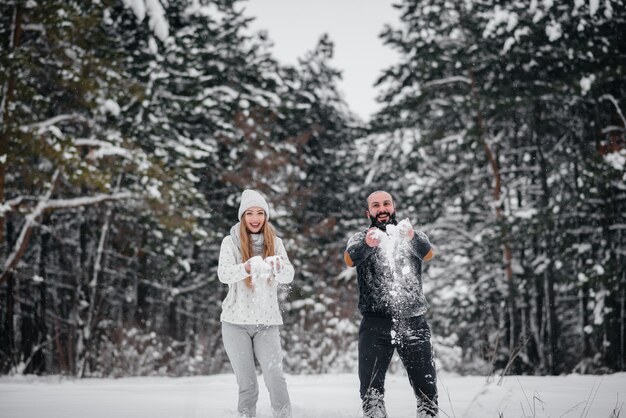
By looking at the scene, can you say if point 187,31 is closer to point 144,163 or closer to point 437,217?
point 144,163

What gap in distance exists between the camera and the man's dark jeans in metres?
Result: 3.46

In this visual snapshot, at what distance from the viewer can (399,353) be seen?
136 inches

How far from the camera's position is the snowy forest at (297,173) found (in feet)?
31.3

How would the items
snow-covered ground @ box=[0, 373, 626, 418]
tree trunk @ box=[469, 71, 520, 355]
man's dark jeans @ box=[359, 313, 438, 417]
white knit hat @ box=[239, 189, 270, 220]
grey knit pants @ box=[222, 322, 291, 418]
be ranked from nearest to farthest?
1. man's dark jeans @ box=[359, 313, 438, 417]
2. grey knit pants @ box=[222, 322, 291, 418]
3. snow-covered ground @ box=[0, 373, 626, 418]
4. white knit hat @ box=[239, 189, 270, 220]
5. tree trunk @ box=[469, 71, 520, 355]

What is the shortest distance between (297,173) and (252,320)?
12967 mm

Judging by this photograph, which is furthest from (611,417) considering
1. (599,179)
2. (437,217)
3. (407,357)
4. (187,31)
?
(187,31)

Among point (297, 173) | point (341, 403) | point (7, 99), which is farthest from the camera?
point (297, 173)

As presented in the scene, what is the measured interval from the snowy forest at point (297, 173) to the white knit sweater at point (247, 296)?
5.65 m

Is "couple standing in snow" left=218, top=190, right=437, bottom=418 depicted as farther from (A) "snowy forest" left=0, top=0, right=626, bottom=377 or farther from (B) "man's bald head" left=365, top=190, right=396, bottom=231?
(A) "snowy forest" left=0, top=0, right=626, bottom=377

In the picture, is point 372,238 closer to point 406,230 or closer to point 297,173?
point 406,230

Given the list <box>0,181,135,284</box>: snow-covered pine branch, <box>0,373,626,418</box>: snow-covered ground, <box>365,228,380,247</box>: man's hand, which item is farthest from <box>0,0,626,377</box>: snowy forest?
<box>365,228,380,247</box>: man's hand

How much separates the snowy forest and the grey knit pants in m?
5.58

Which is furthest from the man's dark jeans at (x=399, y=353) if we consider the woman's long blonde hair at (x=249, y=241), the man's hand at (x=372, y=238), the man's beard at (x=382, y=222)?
the woman's long blonde hair at (x=249, y=241)

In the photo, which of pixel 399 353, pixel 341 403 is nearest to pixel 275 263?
pixel 399 353
